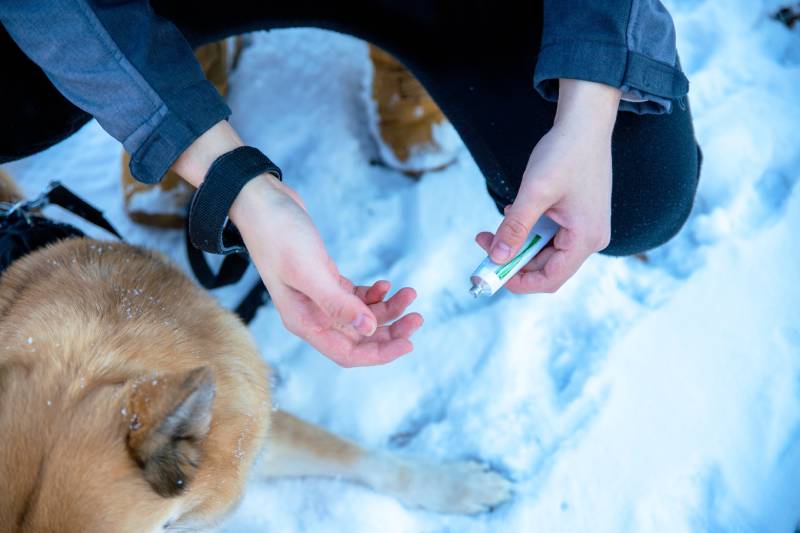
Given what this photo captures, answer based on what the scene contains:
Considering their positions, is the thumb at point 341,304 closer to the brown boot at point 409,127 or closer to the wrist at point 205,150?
the wrist at point 205,150

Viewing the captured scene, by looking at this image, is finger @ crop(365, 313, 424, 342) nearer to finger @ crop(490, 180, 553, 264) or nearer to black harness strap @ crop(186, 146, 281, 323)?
finger @ crop(490, 180, 553, 264)

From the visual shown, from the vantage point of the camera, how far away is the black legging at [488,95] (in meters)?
1.35

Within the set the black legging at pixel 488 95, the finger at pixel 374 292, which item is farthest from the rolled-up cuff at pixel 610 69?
the finger at pixel 374 292

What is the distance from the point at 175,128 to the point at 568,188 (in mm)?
717

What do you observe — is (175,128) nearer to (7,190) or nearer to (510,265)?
(510,265)

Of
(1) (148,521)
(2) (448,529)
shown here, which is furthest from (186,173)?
(2) (448,529)

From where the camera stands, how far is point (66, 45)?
40.5 inches

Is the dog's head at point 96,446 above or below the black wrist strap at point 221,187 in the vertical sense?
below

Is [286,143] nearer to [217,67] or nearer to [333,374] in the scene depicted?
[217,67]

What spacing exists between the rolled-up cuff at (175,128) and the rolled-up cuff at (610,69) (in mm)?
633

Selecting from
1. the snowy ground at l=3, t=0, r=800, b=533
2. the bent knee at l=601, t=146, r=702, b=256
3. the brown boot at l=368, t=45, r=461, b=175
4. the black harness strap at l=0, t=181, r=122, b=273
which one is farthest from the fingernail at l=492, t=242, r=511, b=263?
the brown boot at l=368, t=45, r=461, b=175

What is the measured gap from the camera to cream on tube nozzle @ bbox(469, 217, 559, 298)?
3.53ft

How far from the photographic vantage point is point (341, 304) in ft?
3.05

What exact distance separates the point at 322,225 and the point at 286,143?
0.38 m
